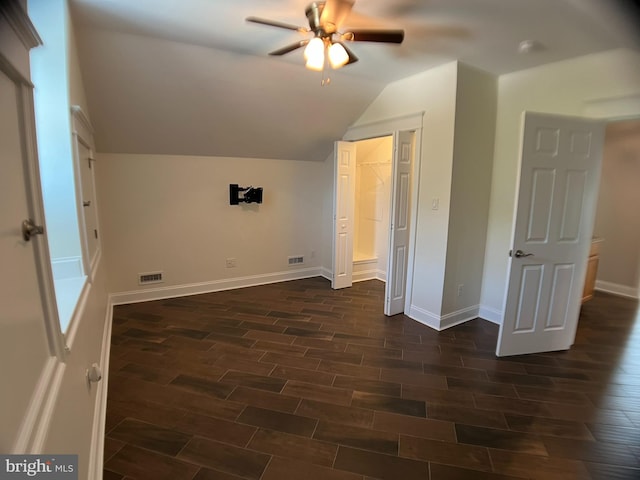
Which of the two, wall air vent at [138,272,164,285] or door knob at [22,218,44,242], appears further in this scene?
wall air vent at [138,272,164,285]

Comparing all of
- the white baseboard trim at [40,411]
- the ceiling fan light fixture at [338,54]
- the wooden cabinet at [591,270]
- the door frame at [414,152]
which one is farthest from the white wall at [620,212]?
the white baseboard trim at [40,411]

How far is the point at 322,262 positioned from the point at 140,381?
129 inches

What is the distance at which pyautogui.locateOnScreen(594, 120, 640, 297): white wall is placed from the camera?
441 cm

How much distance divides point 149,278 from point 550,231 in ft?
14.6

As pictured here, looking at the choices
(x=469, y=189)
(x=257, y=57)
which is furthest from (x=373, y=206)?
(x=257, y=57)

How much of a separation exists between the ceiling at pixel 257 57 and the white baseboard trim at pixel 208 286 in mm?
1762

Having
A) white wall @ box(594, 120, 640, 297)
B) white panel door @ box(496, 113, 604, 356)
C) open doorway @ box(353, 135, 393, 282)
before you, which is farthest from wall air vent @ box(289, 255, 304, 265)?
white wall @ box(594, 120, 640, 297)

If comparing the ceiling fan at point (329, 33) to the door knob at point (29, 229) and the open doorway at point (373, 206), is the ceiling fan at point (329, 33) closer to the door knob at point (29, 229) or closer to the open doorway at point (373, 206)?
the door knob at point (29, 229)

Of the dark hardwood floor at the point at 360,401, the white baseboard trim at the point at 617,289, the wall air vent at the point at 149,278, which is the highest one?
the wall air vent at the point at 149,278

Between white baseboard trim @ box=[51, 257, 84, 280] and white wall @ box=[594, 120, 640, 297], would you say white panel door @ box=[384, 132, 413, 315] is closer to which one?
white baseboard trim @ box=[51, 257, 84, 280]

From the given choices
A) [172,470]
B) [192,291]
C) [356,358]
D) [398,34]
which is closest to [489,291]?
[356,358]

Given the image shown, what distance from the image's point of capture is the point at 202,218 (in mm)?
4316

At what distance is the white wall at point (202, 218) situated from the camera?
388cm

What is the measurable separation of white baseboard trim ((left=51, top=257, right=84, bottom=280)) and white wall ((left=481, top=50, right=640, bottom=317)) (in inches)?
139
